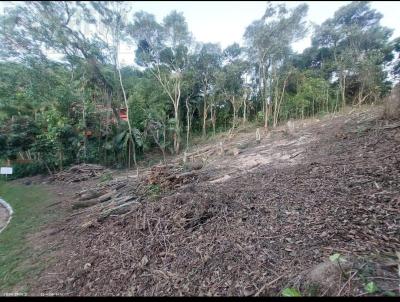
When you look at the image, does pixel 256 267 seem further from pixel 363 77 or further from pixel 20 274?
pixel 363 77

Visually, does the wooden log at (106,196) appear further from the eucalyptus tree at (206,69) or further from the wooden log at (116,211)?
the eucalyptus tree at (206,69)

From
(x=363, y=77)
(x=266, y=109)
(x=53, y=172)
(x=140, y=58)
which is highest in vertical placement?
(x=140, y=58)

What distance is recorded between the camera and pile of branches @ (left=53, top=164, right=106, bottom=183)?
854 cm

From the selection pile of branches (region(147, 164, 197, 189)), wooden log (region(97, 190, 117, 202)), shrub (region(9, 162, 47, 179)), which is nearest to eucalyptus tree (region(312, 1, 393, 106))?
pile of branches (region(147, 164, 197, 189))

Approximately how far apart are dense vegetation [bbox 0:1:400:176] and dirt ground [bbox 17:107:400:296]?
380 centimetres

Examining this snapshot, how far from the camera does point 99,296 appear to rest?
5.89 feet

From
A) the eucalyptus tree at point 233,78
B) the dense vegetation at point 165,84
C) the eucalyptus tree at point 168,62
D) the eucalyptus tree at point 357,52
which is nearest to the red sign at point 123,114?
the dense vegetation at point 165,84

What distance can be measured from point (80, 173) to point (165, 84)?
7.02m

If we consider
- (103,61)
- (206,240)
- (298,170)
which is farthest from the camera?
(103,61)

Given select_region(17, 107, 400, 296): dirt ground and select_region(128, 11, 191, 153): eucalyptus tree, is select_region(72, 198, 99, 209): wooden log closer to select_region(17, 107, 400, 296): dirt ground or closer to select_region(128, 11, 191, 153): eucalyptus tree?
select_region(17, 107, 400, 296): dirt ground

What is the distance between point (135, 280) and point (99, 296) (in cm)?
32

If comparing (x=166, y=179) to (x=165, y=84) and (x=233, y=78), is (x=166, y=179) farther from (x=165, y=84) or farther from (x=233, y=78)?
(x=233, y=78)

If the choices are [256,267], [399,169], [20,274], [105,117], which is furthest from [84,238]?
[105,117]

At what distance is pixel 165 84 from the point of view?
1261 centimetres
